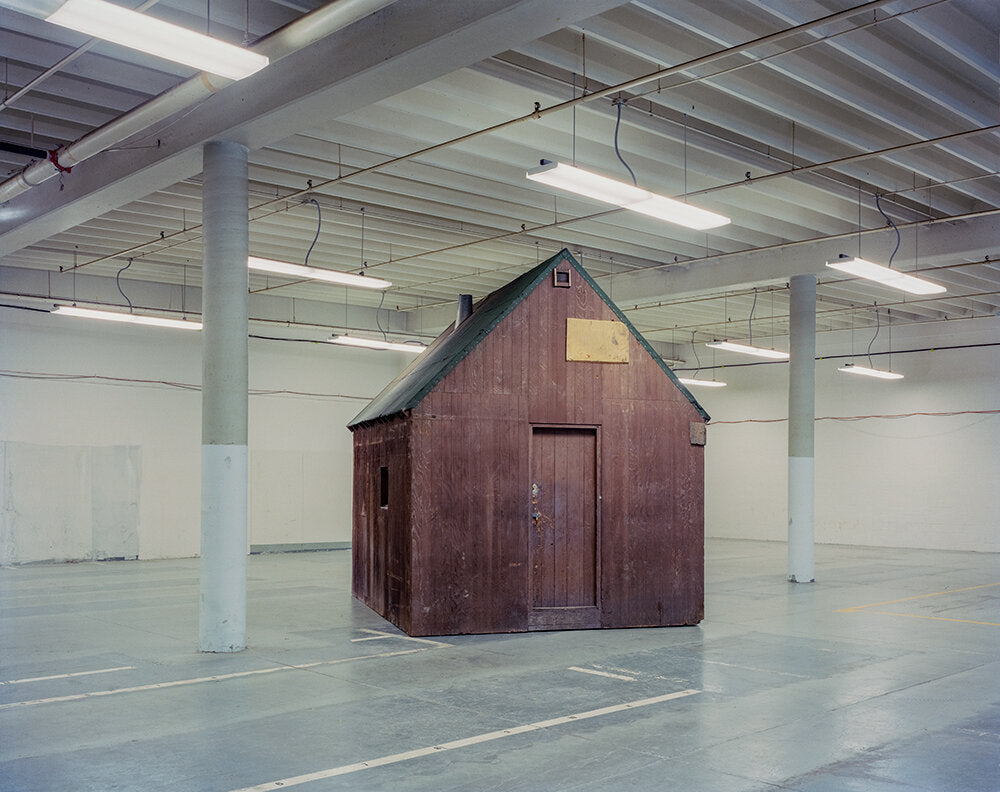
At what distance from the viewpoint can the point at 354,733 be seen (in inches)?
249

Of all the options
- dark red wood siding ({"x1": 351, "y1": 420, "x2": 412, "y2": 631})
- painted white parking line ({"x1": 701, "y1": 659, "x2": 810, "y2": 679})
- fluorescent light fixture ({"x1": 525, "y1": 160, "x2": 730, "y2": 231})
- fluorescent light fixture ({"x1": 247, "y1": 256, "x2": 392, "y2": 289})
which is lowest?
painted white parking line ({"x1": 701, "y1": 659, "x2": 810, "y2": 679})

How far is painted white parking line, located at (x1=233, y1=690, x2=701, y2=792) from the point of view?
17.4ft

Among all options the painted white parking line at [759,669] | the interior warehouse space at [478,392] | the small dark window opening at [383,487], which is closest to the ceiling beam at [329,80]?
the interior warehouse space at [478,392]

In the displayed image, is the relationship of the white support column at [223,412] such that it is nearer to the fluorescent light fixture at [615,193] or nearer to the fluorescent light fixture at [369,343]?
the fluorescent light fixture at [615,193]

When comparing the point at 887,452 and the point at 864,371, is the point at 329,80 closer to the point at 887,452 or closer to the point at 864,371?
the point at 864,371

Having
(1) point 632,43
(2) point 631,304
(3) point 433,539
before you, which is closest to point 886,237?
(2) point 631,304

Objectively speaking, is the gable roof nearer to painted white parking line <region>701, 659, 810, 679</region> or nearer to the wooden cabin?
the wooden cabin

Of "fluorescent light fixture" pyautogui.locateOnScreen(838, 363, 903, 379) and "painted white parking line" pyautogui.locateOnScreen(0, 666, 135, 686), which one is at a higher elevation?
"fluorescent light fixture" pyautogui.locateOnScreen(838, 363, 903, 379)

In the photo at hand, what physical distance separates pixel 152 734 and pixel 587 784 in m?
2.93

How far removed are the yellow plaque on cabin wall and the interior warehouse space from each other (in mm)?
33

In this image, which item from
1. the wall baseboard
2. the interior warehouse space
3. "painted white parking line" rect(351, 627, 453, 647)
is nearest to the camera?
the interior warehouse space

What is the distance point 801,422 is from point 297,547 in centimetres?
1127

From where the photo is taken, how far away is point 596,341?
10.8 m

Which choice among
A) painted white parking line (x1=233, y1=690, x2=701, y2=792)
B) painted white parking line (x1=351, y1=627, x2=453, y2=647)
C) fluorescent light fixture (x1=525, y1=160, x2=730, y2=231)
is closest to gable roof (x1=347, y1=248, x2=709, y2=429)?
fluorescent light fixture (x1=525, y1=160, x2=730, y2=231)
